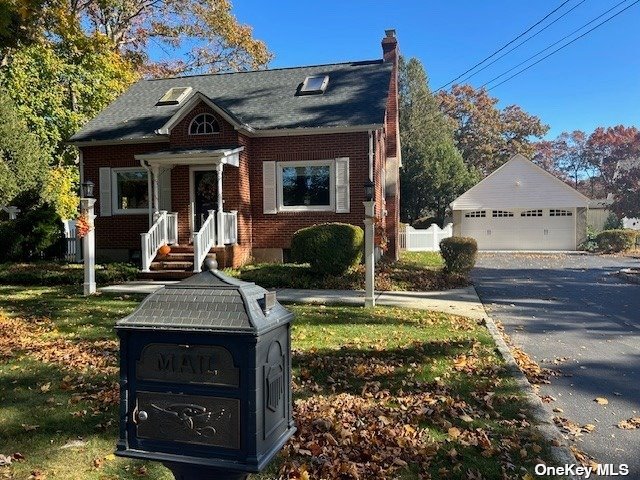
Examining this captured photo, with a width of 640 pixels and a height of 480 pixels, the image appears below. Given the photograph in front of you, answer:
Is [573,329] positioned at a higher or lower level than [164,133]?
lower

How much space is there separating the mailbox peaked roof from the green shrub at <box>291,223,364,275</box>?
9.89 meters

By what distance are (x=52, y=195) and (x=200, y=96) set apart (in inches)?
508

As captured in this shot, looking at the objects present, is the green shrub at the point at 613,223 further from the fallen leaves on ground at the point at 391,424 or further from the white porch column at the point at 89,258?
the fallen leaves on ground at the point at 391,424

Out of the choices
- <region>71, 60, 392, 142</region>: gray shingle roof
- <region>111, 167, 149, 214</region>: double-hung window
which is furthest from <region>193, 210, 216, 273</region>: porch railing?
<region>111, 167, 149, 214</region>: double-hung window

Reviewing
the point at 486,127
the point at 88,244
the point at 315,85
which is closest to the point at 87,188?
the point at 88,244

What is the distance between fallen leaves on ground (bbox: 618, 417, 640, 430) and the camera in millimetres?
4246

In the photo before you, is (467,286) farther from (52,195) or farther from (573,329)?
(52,195)

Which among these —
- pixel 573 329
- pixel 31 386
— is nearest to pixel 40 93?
pixel 31 386

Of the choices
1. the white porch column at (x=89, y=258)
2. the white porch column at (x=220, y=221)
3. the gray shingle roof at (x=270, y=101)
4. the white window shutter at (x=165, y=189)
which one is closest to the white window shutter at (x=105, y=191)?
the gray shingle roof at (x=270, y=101)

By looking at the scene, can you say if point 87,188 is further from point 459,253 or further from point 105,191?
point 459,253

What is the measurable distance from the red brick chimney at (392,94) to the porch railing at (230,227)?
7.59 m

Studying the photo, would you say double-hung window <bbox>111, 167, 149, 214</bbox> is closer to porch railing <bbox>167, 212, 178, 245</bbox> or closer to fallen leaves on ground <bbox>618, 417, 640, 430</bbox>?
porch railing <bbox>167, 212, 178, 245</bbox>

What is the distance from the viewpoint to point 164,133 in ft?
47.9

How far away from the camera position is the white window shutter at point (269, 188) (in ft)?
50.1
